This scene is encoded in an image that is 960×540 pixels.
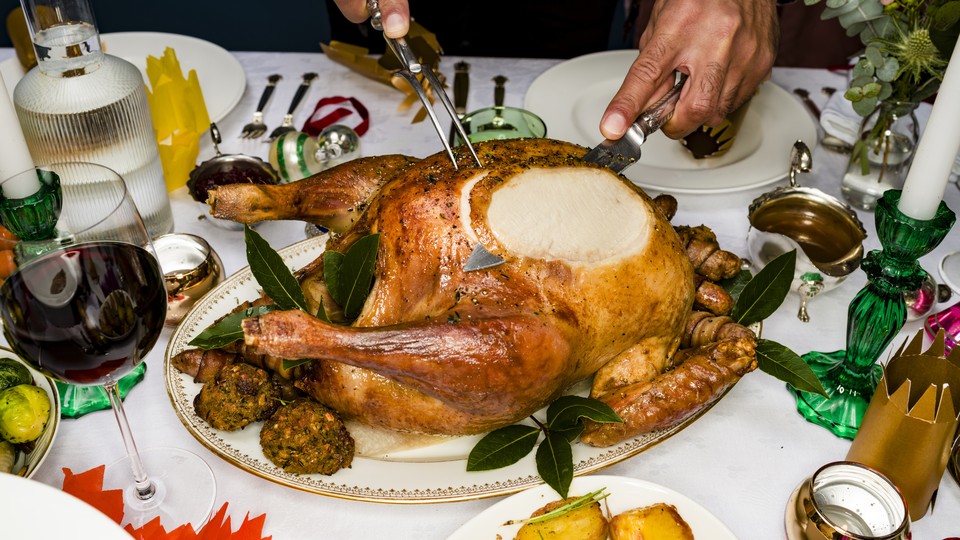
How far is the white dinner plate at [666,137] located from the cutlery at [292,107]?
53 centimetres

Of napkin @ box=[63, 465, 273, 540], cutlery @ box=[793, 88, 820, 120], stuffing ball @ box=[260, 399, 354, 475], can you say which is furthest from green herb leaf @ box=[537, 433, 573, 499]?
cutlery @ box=[793, 88, 820, 120]

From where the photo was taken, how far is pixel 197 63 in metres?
1.98

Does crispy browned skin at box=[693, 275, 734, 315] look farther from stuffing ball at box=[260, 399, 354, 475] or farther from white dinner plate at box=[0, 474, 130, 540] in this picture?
white dinner plate at box=[0, 474, 130, 540]

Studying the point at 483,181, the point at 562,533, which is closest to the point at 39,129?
the point at 483,181

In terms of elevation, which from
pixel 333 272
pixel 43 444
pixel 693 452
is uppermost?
pixel 333 272

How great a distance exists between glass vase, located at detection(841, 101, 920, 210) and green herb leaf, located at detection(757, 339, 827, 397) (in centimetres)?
60

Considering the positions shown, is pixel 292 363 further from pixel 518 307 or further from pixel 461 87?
pixel 461 87

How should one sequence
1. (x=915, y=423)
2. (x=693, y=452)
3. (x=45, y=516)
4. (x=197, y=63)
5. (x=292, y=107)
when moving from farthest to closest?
(x=197, y=63) → (x=292, y=107) → (x=693, y=452) → (x=915, y=423) → (x=45, y=516)

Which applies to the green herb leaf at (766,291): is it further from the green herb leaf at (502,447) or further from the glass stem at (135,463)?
the glass stem at (135,463)

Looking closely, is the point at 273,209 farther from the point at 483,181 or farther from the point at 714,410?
the point at 714,410

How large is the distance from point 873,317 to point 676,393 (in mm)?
320

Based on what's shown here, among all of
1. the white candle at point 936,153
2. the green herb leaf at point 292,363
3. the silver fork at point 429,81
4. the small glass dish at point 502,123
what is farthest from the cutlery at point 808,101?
the green herb leaf at point 292,363

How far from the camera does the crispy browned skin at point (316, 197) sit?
1.24 meters

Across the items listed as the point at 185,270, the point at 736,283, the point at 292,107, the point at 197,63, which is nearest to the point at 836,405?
the point at 736,283
